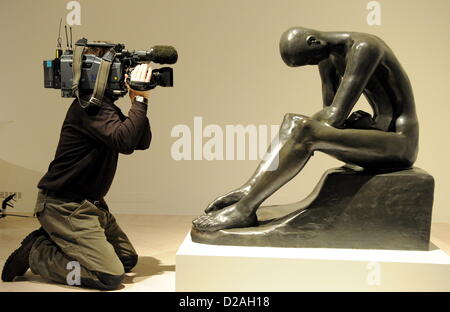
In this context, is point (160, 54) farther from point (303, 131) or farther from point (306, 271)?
point (306, 271)

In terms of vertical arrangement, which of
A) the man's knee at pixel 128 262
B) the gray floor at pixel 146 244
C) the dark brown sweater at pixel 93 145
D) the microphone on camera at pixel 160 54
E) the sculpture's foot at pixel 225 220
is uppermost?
the microphone on camera at pixel 160 54

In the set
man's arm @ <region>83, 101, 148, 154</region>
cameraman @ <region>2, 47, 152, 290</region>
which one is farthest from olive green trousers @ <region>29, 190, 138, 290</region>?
man's arm @ <region>83, 101, 148, 154</region>

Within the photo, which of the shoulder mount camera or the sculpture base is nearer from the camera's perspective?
the sculpture base

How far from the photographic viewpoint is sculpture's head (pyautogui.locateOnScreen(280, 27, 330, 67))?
7.60 ft

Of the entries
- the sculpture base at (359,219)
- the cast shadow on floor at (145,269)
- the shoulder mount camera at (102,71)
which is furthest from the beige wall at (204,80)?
the sculpture base at (359,219)

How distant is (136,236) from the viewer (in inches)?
138

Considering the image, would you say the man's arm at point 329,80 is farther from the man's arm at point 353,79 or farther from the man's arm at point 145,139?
the man's arm at point 145,139

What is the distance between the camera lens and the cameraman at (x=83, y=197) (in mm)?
2482

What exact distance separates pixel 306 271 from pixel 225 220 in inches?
14.4

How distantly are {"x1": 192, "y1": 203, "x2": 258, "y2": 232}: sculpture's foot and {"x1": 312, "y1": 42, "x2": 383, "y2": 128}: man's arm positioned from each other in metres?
0.47

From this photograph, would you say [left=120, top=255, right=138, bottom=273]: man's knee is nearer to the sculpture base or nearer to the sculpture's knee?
the sculpture base

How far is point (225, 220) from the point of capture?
228 centimetres

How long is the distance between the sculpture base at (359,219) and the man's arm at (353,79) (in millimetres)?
230

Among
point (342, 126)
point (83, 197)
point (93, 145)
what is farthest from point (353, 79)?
point (83, 197)
